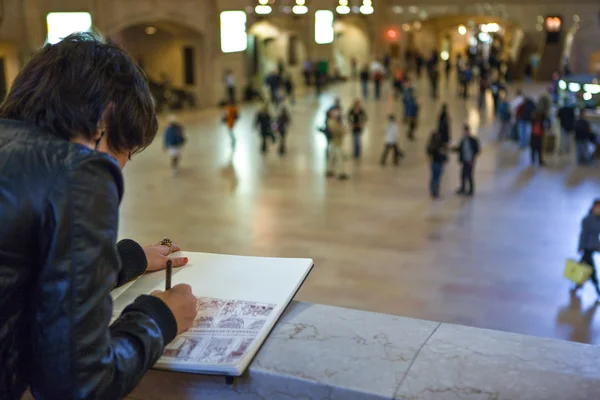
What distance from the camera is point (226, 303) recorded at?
1946 millimetres

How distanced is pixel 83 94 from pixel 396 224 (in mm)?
11244

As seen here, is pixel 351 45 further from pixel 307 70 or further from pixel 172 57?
pixel 172 57

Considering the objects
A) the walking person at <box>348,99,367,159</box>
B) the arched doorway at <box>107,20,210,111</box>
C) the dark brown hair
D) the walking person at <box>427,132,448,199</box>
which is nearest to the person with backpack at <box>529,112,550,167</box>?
the walking person at <box>427,132,448,199</box>

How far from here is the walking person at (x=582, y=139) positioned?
680 inches

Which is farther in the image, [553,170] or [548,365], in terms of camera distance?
[553,170]

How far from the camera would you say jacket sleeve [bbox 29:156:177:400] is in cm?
131

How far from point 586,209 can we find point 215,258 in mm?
12336

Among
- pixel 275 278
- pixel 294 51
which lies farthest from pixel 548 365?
pixel 294 51

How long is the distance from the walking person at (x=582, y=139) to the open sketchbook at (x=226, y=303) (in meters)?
16.6

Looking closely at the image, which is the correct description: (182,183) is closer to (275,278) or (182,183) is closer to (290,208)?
(290,208)

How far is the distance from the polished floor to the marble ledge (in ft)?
22.0

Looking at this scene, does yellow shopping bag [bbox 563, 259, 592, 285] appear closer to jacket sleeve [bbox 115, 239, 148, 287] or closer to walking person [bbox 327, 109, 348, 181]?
walking person [bbox 327, 109, 348, 181]

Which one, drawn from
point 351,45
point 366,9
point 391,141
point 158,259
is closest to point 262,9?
point 366,9

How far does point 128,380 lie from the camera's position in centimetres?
141
